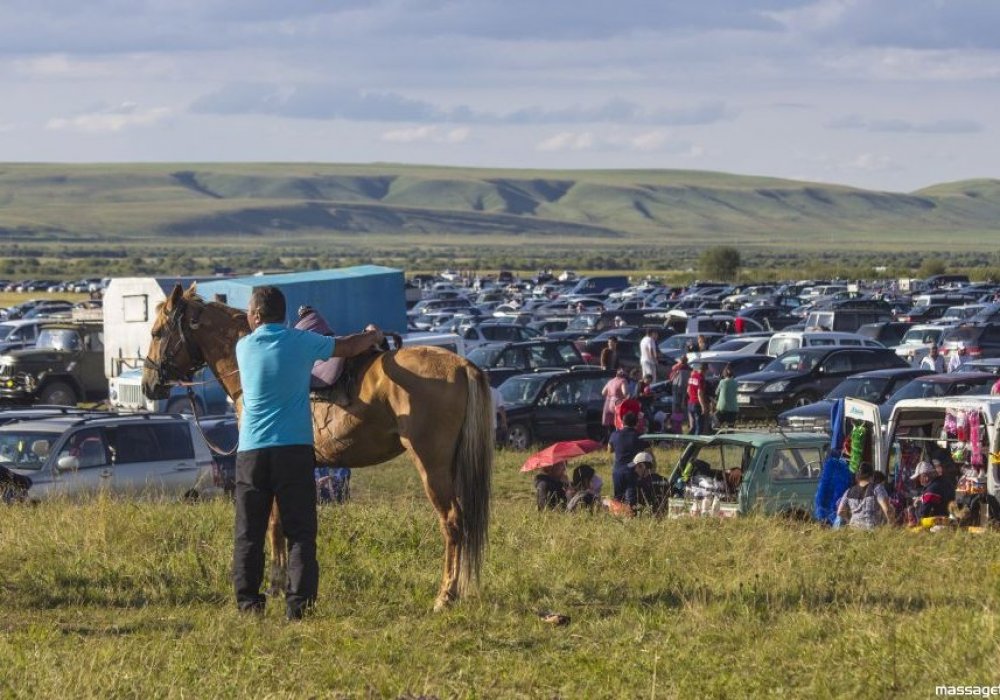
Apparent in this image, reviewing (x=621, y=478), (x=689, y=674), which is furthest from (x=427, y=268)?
(x=689, y=674)

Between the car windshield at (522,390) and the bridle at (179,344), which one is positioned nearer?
the bridle at (179,344)

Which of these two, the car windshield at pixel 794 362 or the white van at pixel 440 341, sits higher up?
the white van at pixel 440 341

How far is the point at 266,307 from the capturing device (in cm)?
966

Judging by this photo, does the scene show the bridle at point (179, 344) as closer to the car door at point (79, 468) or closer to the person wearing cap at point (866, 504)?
the car door at point (79, 468)

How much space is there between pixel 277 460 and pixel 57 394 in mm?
26139

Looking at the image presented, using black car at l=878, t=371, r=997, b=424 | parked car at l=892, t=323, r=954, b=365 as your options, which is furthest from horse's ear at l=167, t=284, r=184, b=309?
parked car at l=892, t=323, r=954, b=365

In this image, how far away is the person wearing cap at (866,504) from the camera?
1477cm

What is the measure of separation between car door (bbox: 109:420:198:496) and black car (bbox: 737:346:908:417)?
15247 mm

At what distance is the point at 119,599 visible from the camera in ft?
33.7

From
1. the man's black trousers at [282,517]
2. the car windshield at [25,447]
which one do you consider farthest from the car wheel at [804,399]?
the man's black trousers at [282,517]

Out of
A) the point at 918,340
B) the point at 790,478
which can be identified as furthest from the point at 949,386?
the point at 918,340

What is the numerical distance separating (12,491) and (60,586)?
239 inches

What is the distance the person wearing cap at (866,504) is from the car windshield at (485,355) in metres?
18.9

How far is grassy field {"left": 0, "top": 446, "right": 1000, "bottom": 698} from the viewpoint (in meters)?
7.70
